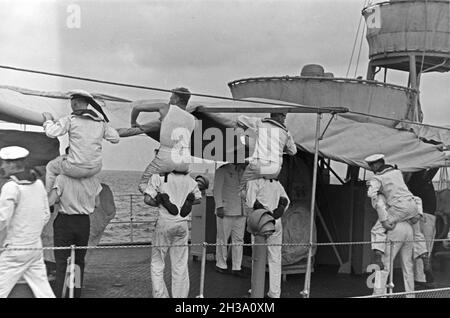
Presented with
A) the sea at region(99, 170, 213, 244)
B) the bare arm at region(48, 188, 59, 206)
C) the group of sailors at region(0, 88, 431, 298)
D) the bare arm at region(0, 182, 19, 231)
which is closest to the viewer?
the bare arm at region(0, 182, 19, 231)

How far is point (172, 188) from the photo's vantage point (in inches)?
251

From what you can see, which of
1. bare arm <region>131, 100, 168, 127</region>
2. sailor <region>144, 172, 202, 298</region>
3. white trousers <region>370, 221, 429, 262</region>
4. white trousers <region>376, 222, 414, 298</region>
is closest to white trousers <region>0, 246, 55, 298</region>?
sailor <region>144, 172, 202, 298</region>

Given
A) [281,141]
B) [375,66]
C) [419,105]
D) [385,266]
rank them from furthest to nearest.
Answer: [375,66] < [419,105] < [385,266] < [281,141]

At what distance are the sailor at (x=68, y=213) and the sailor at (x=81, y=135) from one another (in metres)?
0.11

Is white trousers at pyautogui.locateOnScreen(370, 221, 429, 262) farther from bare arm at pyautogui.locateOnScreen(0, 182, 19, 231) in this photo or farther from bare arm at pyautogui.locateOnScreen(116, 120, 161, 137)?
bare arm at pyautogui.locateOnScreen(0, 182, 19, 231)

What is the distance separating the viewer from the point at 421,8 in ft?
45.5

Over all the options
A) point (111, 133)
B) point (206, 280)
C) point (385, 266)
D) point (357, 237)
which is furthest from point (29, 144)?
point (357, 237)

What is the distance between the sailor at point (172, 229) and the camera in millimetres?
6312

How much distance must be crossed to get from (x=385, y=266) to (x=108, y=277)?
3579 millimetres

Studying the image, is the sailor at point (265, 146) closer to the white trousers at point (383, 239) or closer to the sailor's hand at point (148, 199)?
the sailor's hand at point (148, 199)

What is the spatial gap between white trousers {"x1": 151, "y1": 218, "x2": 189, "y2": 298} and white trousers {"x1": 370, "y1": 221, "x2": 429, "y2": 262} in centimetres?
240

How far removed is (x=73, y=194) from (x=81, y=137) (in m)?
0.57

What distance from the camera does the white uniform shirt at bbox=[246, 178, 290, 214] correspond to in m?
6.85
